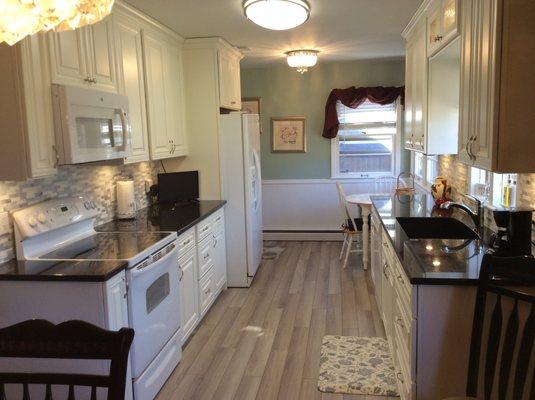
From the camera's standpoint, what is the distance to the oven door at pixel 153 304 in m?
2.54

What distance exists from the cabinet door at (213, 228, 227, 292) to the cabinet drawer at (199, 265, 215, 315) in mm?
127

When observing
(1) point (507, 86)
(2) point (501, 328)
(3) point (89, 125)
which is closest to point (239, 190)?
(3) point (89, 125)

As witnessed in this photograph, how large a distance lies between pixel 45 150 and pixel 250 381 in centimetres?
178

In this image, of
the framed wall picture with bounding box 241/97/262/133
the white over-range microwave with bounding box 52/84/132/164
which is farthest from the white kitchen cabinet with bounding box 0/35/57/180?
the framed wall picture with bounding box 241/97/262/133

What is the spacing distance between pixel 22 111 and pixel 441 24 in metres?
2.43

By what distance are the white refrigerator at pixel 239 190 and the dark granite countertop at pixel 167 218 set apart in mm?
183

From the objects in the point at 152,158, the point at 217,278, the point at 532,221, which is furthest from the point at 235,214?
the point at 532,221

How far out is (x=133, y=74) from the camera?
3.47 metres

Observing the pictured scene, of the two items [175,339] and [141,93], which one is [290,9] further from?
[175,339]

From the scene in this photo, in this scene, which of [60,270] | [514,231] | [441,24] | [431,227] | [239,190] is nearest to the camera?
[514,231]

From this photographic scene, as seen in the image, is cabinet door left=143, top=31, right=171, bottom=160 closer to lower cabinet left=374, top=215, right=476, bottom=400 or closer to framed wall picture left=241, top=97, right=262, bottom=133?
lower cabinet left=374, top=215, right=476, bottom=400

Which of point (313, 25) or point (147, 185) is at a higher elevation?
point (313, 25)

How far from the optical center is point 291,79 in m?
6.48

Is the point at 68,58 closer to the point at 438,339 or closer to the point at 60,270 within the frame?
the point at 60,270
